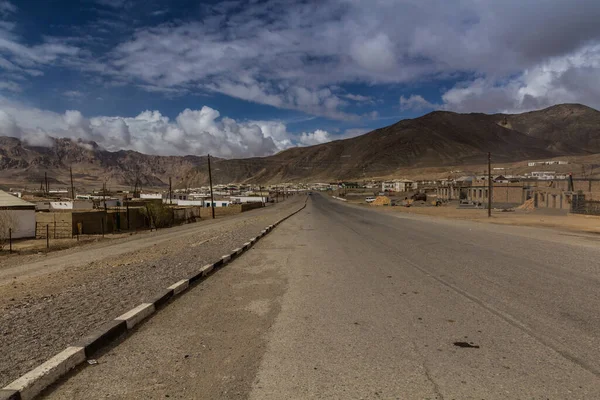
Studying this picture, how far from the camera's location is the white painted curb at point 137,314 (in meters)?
5.46

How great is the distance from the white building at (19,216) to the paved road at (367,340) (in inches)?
1179

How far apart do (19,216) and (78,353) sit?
3386 cm

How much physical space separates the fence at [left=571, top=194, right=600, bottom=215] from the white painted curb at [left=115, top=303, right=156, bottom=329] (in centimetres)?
3996

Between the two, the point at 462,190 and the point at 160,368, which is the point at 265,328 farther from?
the point at 462,190

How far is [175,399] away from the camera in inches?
140

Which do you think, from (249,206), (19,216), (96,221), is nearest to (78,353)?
(19,216)

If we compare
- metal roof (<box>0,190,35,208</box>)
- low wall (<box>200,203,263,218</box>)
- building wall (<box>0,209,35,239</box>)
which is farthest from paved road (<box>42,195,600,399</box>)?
low wall (<box>200,203,263,218</box>)

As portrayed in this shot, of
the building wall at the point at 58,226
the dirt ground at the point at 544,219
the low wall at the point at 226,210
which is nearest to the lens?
the dirt ground at the point at 544,219

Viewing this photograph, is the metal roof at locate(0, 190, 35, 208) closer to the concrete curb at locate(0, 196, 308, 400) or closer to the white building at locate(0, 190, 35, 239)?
the white building at locate(0, 190, 35, 239)

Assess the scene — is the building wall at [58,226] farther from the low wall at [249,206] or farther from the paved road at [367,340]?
the low wall at [249,206]

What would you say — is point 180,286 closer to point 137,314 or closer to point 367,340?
→ point 137,314

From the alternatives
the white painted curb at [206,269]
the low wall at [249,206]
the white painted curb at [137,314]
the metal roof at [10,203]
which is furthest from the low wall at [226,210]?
the white painted curb at [137,314]

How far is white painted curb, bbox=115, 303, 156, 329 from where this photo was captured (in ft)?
17.9

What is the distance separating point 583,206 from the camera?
123 ft
